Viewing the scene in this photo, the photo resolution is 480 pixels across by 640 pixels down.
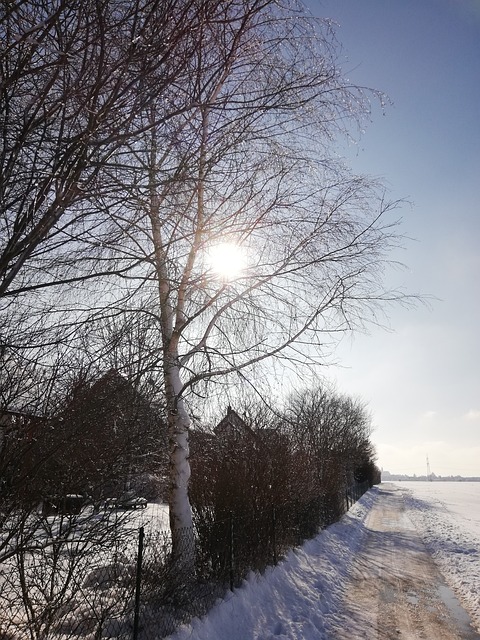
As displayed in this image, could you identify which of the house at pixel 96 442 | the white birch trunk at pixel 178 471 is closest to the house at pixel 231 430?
the white birch trunk at pixel 178 471

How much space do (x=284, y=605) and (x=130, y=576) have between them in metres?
2.85

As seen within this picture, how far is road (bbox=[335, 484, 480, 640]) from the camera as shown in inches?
247

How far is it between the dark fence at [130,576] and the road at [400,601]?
169 centimetres

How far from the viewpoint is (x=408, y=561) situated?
38.8ft

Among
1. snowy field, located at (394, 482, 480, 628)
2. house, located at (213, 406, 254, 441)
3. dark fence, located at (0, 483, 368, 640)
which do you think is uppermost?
house, located at (213, 406, 254, 441)

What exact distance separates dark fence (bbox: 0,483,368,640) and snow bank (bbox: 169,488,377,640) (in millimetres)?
195

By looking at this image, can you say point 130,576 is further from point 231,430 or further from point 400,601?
point 400,601

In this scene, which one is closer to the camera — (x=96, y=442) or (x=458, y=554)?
(x=96, y=442)

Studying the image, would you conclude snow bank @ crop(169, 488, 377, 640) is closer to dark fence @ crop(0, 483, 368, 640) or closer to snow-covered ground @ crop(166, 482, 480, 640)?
snow-covered ground @ crop(166, 482, 480, 640)

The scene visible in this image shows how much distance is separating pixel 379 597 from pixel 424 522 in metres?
16.2

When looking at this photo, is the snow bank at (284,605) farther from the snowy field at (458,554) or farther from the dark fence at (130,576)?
the snowy field at (458,554)

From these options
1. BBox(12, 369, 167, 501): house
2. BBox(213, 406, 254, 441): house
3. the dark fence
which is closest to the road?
the dark fence

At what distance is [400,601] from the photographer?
790 cm

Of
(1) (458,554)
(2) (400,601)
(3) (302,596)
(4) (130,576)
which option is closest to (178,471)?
(4) (130,576)
